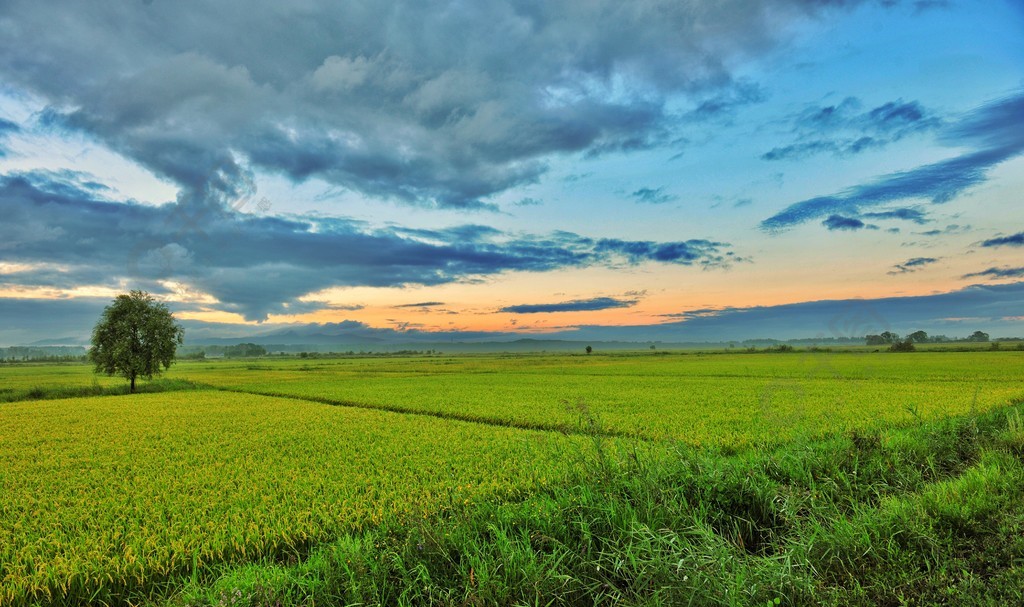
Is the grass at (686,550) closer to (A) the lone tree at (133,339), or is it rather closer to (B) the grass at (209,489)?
(B) the grass at (209,489)

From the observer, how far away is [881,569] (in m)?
5.07

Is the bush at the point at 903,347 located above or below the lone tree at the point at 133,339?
below

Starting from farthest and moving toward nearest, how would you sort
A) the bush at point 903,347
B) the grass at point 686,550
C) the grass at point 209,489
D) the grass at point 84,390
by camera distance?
the bush at point 903,347 < the grass at point 84,390 < the grass at point 209,489 < the grass at point 686,550

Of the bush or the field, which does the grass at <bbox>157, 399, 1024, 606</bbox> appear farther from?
the bush

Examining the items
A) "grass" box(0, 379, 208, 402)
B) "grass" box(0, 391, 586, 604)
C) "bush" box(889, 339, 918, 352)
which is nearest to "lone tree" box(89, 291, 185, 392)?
"grass" box(0, 379, 208, 402)

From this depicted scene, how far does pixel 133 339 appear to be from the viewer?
1460 inches

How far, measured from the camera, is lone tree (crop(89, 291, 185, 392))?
36.3m

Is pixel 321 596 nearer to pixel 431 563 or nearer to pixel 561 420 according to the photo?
pixel 431 563

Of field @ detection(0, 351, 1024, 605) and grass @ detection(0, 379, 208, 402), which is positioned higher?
field @ detection(0, 351, 1024, 605)

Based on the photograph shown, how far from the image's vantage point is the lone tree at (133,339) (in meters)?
36.3

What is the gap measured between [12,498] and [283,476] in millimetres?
4638

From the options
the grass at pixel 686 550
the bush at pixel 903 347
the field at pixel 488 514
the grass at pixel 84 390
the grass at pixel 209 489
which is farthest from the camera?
the bush at pixel 903 347

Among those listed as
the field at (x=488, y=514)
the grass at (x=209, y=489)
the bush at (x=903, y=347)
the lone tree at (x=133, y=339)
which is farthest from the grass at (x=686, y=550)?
the bush at (x=903, y=347)

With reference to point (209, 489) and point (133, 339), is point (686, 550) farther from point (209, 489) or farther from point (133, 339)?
point (133, 339)
